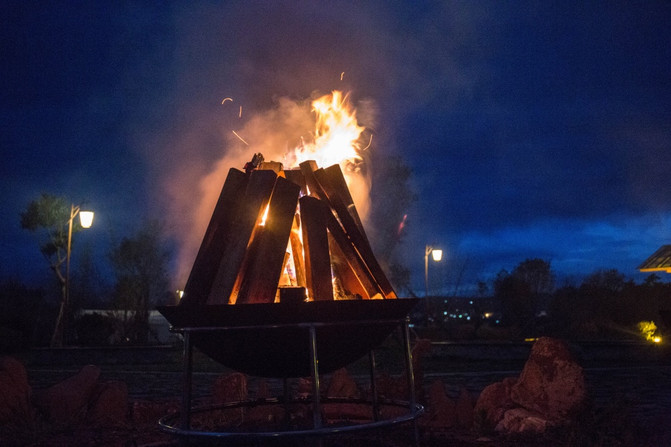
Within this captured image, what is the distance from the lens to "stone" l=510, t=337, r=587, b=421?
4430 millimetres

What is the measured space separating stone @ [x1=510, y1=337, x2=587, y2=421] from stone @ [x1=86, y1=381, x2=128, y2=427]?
11.0 feet

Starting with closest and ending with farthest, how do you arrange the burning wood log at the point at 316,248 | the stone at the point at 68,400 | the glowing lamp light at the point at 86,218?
the burning wood log at the point at 316,248, the stone at the point at 68,400, the glowing lamp light at the point at 86,218

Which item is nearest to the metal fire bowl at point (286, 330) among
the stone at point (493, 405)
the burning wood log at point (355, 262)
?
the burning wood log at point (355, 262)

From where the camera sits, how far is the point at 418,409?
3471mm

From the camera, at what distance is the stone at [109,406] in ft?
16.7

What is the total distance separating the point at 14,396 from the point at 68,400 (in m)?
0.42

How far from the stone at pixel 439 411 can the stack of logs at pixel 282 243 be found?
159 cm

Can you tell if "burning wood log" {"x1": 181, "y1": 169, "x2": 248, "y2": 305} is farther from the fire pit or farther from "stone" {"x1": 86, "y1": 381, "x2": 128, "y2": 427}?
"stone" {"x1": 86, "y1": 381, "x2": 128, "y2": 427}

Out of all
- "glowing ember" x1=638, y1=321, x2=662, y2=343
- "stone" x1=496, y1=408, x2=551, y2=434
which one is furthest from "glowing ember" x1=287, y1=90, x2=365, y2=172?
"glowing ember" x1=638, y1=321, x2=662, y2=343

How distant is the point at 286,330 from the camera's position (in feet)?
10.8

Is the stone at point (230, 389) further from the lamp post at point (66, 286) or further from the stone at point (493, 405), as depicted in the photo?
the lamp post at point (66, 286)

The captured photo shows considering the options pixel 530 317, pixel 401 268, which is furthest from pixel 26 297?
pixel 530 317

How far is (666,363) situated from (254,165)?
11.5 meters

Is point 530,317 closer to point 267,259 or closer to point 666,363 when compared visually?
point 666,363
